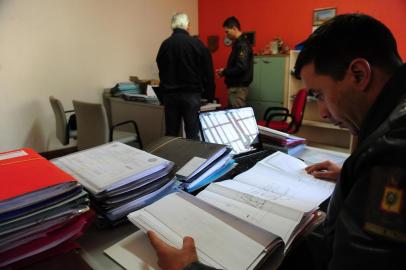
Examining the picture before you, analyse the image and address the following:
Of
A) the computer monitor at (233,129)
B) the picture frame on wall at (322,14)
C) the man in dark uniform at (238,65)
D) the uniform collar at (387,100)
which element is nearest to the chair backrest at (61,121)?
the man in dark uniform at (238,65)

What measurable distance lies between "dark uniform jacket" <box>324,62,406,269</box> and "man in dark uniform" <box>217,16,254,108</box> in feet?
9.90

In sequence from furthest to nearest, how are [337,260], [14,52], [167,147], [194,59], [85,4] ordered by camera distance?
[85,4] → [14,52] → [194,59] → [167,147] → [337,260]

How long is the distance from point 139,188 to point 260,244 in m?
0.36

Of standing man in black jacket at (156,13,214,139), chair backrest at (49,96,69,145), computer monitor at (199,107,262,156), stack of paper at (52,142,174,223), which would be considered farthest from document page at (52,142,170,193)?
chair backrest at (49,96,69,145)

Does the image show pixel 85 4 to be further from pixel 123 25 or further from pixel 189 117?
pixel 189 117

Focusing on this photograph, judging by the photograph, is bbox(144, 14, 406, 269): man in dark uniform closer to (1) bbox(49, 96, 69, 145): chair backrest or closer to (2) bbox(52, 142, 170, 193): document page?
(2) bbox(52, 142, 170, 193): document page

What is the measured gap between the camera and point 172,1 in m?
4.86

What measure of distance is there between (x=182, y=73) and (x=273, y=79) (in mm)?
1778

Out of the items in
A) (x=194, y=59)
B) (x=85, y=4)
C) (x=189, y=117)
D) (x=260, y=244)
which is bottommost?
(x=189, y=117)

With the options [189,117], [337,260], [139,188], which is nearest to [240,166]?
[139,188]

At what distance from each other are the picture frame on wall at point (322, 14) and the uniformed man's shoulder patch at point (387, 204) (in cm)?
397

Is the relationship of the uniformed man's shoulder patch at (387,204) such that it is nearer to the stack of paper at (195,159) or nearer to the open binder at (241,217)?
the open binder at (241,217)

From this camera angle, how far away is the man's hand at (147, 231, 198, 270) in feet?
1.90

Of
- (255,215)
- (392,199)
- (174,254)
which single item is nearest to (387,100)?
(392,199)
